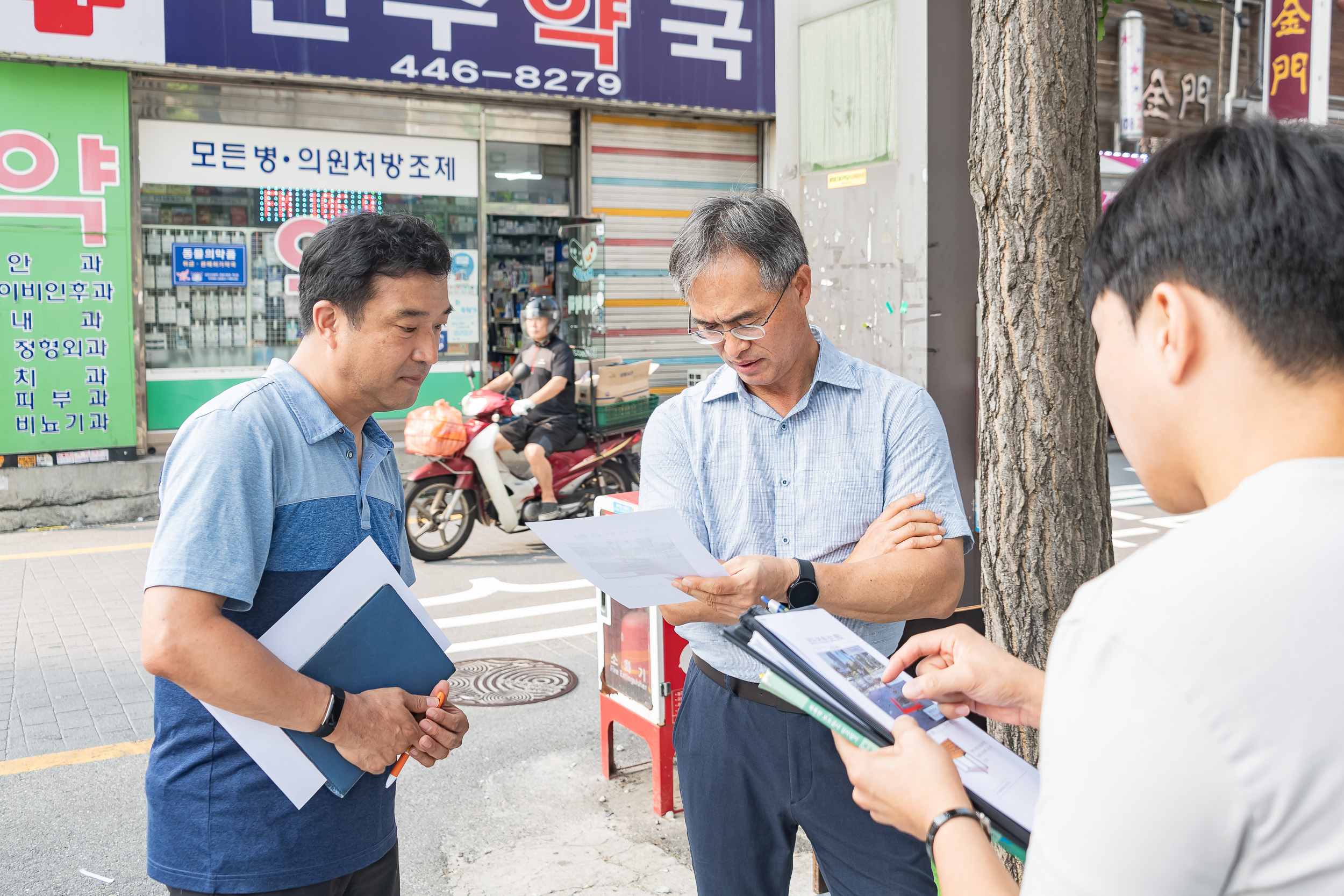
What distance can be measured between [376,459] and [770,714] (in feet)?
3.07

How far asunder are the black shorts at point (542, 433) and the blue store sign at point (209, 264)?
391cm

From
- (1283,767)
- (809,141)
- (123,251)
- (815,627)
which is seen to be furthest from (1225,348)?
(123,251)

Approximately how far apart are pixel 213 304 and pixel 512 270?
3.20 m

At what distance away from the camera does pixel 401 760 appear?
2.09m

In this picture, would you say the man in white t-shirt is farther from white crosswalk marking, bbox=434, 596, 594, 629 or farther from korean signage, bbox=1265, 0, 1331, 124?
korean signage, bbox=1265, 0, 1331, 124

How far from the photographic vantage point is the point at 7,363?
9.61 metres

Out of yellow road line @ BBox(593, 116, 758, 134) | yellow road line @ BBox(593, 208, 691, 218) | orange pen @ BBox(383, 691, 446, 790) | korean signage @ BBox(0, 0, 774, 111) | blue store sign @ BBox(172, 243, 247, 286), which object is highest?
korean signage @ BBox(0, 0, 774, 111)

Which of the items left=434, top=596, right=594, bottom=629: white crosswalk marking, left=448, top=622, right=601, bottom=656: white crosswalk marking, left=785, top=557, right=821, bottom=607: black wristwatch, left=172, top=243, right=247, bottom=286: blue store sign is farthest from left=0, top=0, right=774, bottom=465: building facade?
left=785, top=557, right=821, bottom=607: black wristwatch

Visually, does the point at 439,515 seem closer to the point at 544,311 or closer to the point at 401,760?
the point at 544,311

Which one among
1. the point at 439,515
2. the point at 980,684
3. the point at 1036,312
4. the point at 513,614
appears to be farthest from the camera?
the point at 439,515

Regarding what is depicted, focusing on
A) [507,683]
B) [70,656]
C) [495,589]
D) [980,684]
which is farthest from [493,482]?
[980,684]

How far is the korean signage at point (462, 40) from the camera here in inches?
381

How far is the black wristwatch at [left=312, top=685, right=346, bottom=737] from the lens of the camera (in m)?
1.89

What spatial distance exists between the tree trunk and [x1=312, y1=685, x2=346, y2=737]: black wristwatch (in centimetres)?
175
